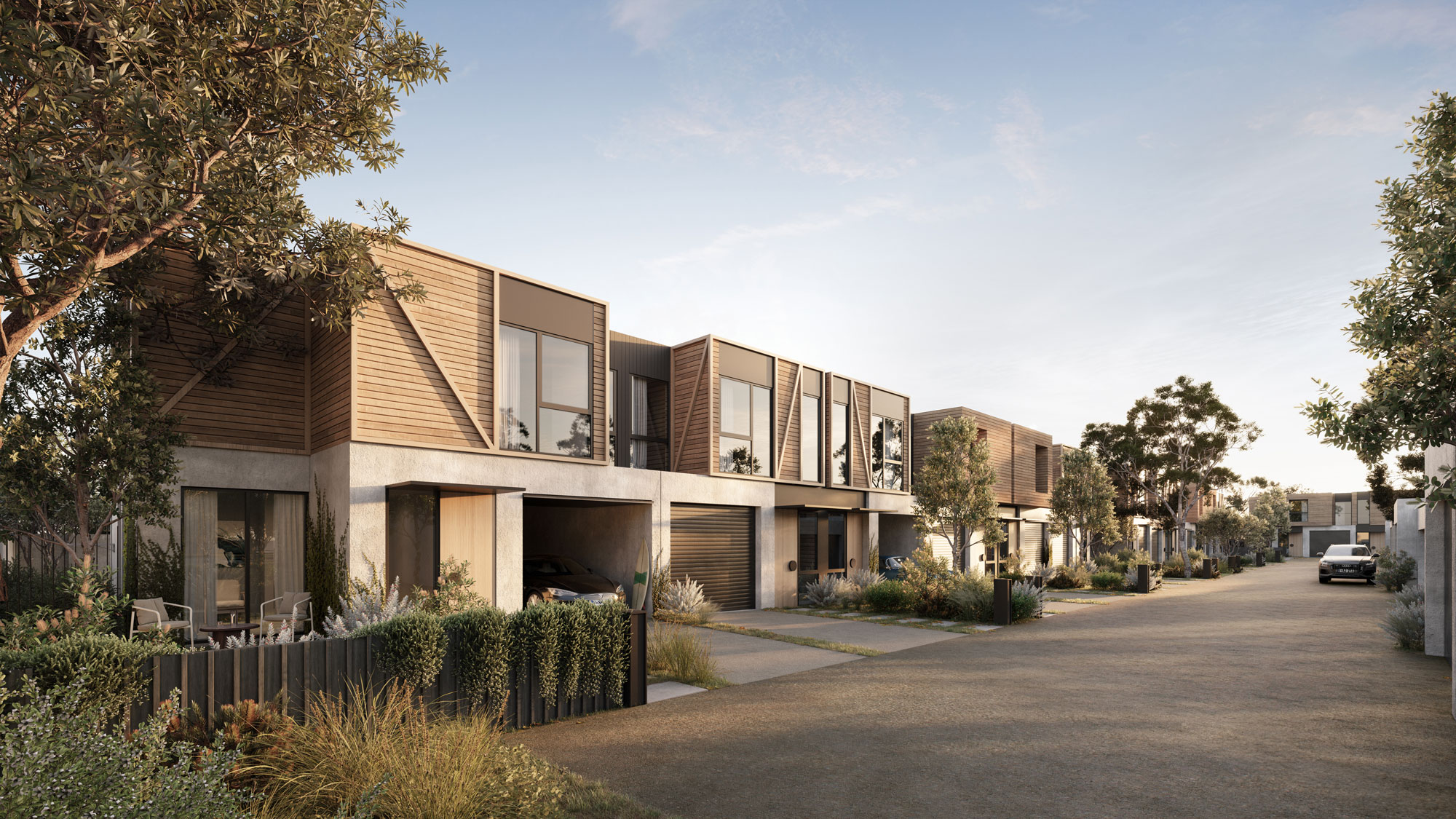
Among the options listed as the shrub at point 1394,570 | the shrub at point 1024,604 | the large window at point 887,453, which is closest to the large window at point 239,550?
the shrub at point 1024,604

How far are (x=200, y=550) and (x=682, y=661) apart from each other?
27.5 feet

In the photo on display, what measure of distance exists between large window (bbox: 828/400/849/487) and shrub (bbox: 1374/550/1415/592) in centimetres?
1509

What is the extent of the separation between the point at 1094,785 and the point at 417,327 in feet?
38.6

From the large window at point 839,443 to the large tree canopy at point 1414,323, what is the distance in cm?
1593

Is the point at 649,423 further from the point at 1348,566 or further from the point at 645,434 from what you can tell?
the point at 1348,566

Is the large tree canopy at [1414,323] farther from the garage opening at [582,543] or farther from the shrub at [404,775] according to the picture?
the garage opening at [582,543]

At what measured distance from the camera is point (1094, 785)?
589 cm

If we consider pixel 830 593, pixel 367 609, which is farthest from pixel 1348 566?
pixel 367 609

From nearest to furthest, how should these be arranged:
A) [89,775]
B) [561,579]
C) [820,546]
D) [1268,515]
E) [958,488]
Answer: [89,775] → [561,579] → [958,488] → [820,546] → [1268,515]

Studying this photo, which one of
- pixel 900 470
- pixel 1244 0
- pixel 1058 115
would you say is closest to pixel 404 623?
pixel 1058 115

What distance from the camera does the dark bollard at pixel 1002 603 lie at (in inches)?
658

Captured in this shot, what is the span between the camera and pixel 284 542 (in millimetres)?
13039

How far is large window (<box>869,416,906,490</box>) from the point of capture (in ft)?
84.3

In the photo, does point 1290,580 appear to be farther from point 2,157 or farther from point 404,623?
point 2,157
